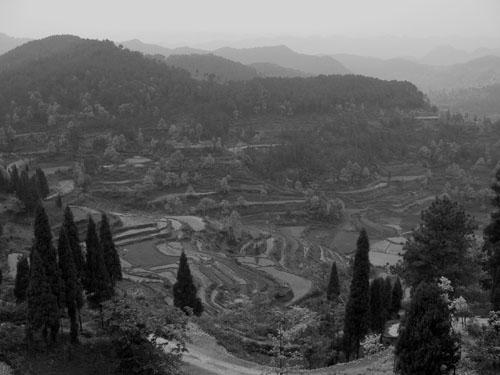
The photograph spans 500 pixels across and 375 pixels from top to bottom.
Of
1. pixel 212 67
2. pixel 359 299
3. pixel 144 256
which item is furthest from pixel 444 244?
pixel 212 67

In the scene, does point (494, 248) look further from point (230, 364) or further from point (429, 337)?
point (230, 364)

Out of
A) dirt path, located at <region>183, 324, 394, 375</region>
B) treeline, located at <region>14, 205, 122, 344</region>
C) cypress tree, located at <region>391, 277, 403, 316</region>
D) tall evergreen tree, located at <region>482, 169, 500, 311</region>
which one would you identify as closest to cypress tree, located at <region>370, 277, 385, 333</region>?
cypress tree, located at <region>391, 277, 403, 316</region>

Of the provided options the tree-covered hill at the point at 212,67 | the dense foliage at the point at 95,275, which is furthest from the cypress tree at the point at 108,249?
the tree-covered hill at the point at 212,67

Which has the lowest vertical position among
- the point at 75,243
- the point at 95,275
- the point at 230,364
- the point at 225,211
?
the point at 225,211

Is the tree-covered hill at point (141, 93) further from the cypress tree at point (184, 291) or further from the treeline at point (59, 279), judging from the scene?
the treeline at point (59, 279)

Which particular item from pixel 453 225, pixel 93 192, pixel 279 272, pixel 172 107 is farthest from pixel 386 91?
pixel 453 225

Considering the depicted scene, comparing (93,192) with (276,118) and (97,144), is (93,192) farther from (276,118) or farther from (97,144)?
(276,118)
